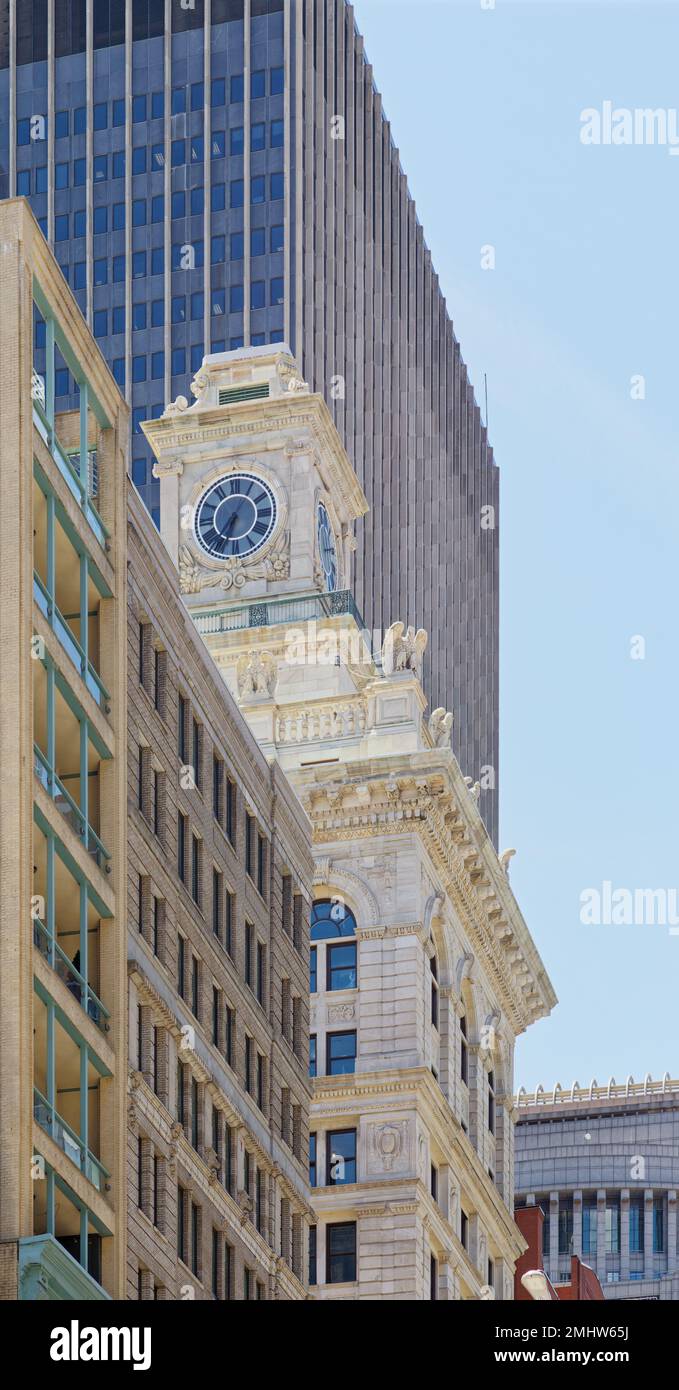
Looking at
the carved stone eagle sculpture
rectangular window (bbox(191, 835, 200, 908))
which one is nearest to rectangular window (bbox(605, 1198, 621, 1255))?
the carved stone eagle sculpture

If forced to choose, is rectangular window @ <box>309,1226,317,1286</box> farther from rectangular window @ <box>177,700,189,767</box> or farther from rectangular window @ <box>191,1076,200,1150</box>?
rectangular window @ <box>177,700,189,767</box>

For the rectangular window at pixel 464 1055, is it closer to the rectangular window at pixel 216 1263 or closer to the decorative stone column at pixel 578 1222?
the rectangular window at pixel 216 1263

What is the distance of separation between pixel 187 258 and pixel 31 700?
454 ft

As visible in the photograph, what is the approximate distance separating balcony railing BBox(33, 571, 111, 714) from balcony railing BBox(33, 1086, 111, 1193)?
354 inches

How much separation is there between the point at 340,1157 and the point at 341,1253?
9.70 ft

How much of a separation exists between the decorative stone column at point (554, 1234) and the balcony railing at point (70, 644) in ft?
376

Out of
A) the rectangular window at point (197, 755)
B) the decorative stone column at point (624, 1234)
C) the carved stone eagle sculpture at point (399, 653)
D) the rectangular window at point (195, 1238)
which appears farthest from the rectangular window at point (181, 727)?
the decorative stone column at point (624, 1234)

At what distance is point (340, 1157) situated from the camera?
100 metres

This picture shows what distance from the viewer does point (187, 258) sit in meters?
197

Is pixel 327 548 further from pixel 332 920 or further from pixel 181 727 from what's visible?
pixel 181 727

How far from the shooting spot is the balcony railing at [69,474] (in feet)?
212

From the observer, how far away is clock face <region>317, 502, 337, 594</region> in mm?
117125
